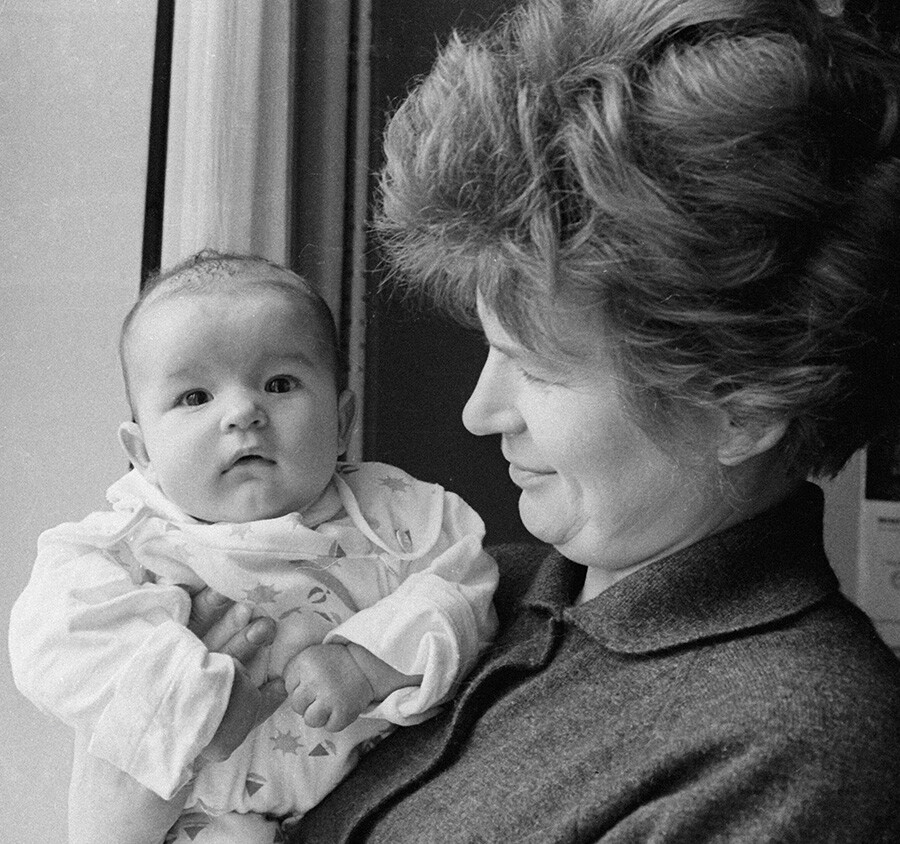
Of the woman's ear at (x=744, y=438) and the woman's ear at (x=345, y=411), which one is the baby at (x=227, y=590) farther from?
the woman's ear at (x=744, y=438)

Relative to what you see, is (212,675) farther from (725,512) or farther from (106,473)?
(725,512)

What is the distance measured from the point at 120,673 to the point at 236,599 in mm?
162

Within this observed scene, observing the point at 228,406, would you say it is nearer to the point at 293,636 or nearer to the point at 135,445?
the point at 135,445

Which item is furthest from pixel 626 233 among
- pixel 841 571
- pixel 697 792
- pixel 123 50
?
pixel 841 571

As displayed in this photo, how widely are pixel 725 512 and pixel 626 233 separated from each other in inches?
13.2

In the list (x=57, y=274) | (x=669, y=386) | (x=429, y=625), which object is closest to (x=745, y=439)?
(x=669, y=386)

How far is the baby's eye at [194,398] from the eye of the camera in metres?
1.28

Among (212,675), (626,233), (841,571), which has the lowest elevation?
(841,571)

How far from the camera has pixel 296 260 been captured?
1.80 m

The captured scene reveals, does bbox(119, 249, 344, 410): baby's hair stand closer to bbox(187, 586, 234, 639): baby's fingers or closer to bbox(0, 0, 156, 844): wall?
bbox(0, 0, 156, 844): wall

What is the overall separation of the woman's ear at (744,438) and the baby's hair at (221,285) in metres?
0.48

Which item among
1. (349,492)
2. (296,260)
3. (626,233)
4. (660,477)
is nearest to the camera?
(626,233)

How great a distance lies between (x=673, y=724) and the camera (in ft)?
3.36

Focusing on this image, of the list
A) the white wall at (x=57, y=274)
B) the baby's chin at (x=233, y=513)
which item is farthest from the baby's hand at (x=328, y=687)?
the white wall at (x=57, y=274)
